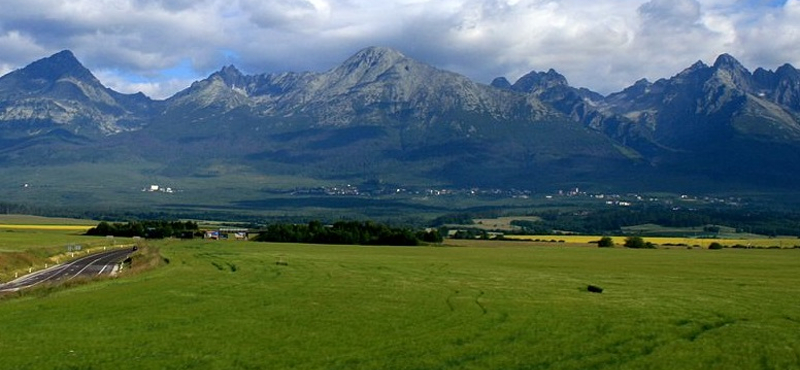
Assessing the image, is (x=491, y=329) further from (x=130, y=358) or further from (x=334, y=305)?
(x=130, y=358)

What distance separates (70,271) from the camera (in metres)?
68.1

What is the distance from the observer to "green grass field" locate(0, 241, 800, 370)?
87.0 feet

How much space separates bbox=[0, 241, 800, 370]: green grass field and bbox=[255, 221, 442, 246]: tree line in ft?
238

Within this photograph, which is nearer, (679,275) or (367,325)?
(367,325)

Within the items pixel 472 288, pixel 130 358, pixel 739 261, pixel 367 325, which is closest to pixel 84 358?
pixel 130 358

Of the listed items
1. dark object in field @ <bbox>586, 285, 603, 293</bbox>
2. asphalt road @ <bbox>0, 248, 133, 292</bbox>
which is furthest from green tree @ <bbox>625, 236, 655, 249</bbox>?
dark object in field @ <bbox>586, 285, 603, 293</bbox>

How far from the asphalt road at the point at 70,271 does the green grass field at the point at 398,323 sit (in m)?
7.85

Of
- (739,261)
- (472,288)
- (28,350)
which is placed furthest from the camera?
(739,261)

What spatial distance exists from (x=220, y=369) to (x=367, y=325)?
370 inches

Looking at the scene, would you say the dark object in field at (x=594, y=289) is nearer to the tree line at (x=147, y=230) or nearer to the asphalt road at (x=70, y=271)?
the asphalt road at (x=70, y=271)

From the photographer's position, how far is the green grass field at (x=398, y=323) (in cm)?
2652

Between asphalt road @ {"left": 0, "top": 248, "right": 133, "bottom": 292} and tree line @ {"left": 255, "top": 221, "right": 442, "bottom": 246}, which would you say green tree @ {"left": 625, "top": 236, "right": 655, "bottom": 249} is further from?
asphalt road @ {"left": 0, "top": 248, "right": 133, "bottom": 292}

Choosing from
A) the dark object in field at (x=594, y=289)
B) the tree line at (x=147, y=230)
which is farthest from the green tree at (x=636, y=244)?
the dark object in field at (x=594, y=289)

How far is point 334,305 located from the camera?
39562 millimetres
